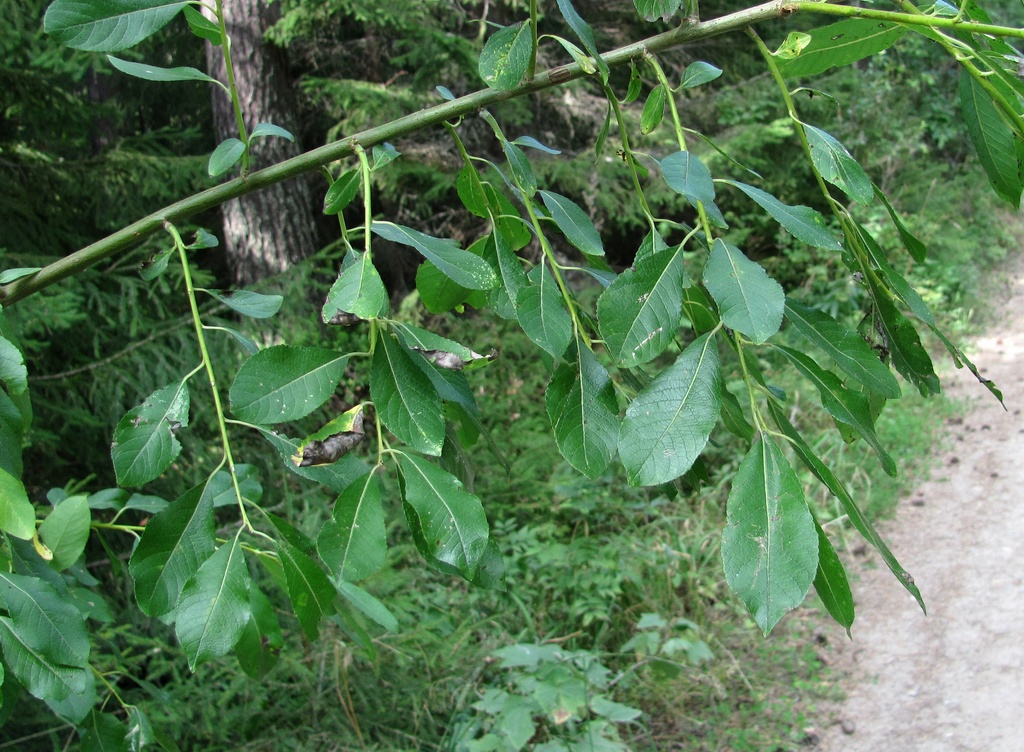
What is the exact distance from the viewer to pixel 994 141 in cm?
88

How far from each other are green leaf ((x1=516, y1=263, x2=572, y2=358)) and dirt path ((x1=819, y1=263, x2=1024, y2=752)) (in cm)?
286

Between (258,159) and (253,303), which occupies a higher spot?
Answer: (253,303)

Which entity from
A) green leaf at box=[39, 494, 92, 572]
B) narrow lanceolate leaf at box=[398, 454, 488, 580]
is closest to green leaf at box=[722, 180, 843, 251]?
narrow lanceolate leaf at box=[398, 454, 488, 580]

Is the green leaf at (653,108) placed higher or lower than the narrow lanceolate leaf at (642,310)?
higher

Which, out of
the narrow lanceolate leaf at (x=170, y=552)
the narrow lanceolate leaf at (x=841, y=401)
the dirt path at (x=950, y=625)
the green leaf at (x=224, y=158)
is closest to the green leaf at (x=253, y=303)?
the green leaf at (x=224, y=158)

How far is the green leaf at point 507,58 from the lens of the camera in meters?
0.81

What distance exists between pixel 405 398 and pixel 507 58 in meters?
0.35

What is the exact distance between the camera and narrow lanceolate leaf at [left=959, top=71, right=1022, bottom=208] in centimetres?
88

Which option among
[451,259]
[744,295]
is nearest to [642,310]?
[744,295]

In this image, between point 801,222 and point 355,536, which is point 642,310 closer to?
point 801,222

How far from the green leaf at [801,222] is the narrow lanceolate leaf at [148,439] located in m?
0.57

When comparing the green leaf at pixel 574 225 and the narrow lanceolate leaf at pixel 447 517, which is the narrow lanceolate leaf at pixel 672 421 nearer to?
the narrow lanceolate leaf at pixel 447 517

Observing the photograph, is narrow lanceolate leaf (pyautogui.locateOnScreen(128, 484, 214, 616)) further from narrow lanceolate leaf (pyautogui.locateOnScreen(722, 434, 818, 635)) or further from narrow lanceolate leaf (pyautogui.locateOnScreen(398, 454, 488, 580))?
narrow lanceolate leaf (pyautogui.locateOnScreen(722, 434, 818, 635))

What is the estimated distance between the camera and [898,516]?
452cm
